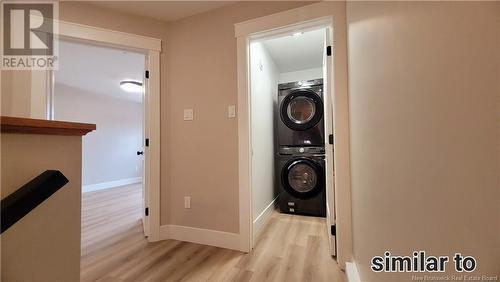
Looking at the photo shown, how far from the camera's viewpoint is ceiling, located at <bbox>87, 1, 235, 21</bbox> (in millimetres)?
2016

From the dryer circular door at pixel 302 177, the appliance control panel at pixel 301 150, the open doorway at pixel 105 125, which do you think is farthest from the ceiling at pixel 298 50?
the open doorway at pixel 105 125

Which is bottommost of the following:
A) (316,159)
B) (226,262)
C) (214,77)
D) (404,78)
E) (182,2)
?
(226,262)

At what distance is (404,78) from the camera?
2.11 feet

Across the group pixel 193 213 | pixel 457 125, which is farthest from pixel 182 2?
pixel 457 125

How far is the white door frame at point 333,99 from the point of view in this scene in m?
1.63

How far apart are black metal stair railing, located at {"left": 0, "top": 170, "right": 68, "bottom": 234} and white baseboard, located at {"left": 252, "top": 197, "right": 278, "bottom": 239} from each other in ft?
5.73

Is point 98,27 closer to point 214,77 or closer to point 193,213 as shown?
point 214,77

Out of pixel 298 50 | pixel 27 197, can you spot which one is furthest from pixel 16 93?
pixel 298 50

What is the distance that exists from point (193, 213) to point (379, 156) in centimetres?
182

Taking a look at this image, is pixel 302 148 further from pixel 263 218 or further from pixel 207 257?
pixel 207 257

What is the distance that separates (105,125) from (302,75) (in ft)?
16.8

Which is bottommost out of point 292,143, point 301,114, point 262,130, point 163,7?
point 292,143

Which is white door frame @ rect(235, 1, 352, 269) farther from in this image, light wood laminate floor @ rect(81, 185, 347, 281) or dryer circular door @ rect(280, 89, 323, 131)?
dryer circular door @ rect(280, 89, 323, 131)

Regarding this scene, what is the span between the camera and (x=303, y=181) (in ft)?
9.59
